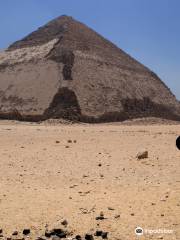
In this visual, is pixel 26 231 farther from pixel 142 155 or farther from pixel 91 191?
pixel 142 155

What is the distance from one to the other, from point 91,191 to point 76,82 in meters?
34.4

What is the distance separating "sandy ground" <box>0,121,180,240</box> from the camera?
5070 millimetres

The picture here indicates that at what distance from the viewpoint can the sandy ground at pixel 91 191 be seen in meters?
5.07

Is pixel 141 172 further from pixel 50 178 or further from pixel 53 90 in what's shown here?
pixel 53 90

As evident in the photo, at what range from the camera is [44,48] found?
49.7m

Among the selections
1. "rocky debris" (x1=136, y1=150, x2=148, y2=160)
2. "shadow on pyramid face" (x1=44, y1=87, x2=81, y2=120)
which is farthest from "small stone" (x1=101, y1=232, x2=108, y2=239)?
"shadow on pyramid face" (x1=44, y1=87, x2=81, y2=120)

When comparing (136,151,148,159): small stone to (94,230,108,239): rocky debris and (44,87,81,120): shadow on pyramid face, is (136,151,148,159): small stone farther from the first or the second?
(44,87,81,120): shadow on pyramid face

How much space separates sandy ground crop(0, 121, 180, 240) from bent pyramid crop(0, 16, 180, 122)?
2563cm

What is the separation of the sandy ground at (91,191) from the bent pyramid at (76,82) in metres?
25.6

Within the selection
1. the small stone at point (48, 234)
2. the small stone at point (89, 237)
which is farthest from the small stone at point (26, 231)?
the small stone at point (89, 237)

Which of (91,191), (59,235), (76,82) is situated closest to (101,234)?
(59,235)

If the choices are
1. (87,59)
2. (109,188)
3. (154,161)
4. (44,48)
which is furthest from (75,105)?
(109,188)

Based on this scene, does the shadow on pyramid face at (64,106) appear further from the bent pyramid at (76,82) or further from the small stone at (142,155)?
the small stone at (142,155)

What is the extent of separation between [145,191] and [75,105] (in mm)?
30955
